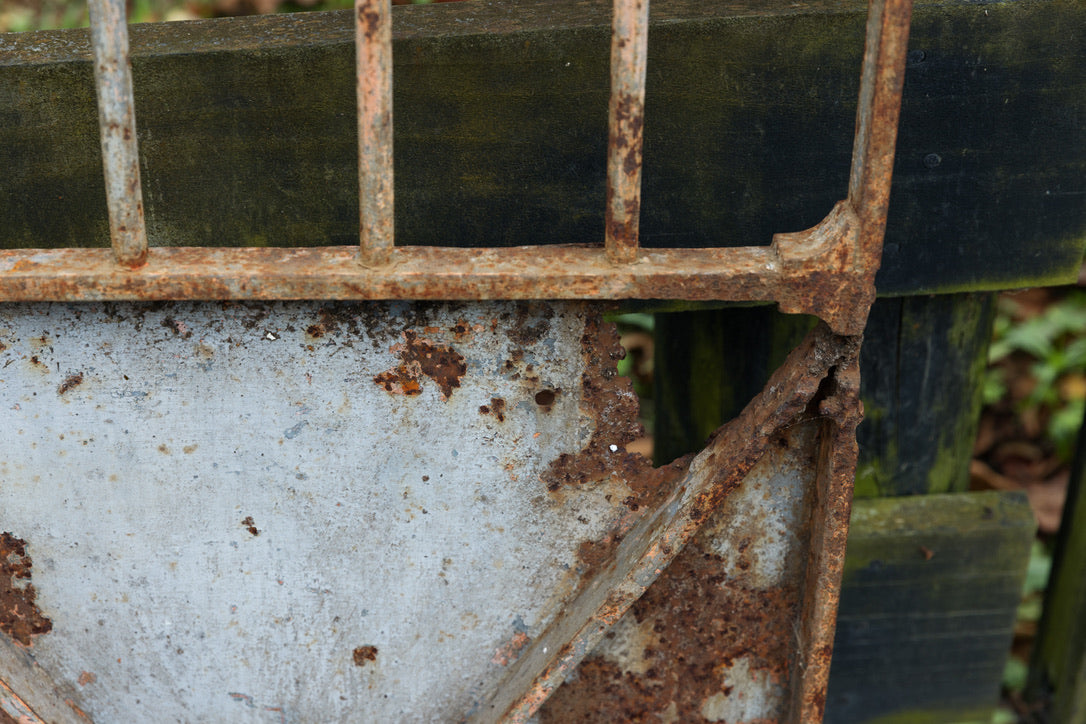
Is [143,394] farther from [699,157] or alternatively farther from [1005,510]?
[1005,510]

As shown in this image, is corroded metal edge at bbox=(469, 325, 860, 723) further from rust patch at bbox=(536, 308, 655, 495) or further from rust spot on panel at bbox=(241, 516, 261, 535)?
rust spot on panel at bbox=(241, 516, 261, 535)

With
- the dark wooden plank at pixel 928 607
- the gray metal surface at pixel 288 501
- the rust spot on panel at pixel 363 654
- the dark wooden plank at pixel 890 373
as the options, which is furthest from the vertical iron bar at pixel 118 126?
the dark wooden plank at pixel 928 607

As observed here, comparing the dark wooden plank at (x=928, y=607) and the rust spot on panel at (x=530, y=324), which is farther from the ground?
the dark wooden plank at (x=928, y=607)

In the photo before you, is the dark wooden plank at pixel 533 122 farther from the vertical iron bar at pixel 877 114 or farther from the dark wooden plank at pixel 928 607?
the dark wooden plank at pixel 928 607

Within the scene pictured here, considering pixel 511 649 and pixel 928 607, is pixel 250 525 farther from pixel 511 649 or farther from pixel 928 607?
pixel 928 607

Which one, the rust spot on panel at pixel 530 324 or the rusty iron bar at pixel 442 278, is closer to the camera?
the rusty iron bar at pixel 442 278

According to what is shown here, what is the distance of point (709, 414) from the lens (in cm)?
183

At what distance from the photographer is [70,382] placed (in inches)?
44.3

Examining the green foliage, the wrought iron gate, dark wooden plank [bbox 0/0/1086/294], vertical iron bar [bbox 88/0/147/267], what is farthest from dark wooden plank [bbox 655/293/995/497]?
the green foliage

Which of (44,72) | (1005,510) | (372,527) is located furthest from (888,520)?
(44,72)

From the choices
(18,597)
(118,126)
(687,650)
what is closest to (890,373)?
(687,650)

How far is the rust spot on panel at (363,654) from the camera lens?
1.29 metres

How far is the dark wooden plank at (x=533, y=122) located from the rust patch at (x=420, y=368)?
0.74ft

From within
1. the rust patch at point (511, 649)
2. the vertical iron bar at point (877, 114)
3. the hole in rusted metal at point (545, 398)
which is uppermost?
the vertical iron bar at point (877, 114)
